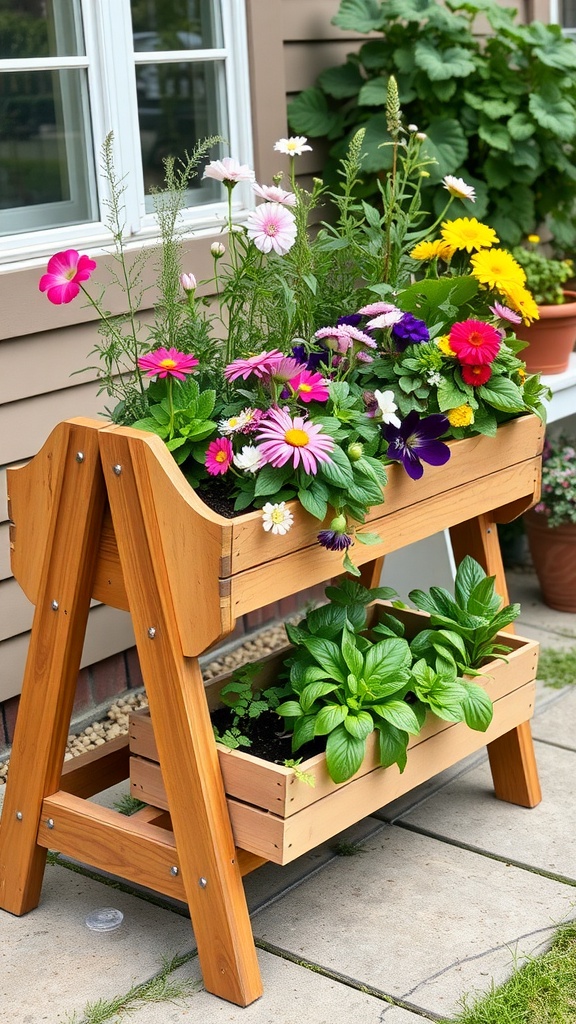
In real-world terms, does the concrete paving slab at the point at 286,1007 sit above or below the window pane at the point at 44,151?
below

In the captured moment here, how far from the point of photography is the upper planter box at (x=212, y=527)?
6.05ft

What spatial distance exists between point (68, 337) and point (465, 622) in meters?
1.18

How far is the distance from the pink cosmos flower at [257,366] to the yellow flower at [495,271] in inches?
20.9

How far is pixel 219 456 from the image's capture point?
76.1 inches

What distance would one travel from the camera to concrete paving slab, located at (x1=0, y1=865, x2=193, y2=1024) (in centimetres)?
202

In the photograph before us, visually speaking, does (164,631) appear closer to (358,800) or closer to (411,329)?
(358,800)

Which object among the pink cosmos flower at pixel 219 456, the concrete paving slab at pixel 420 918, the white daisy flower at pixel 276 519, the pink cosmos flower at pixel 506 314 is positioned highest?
the pink cosmos flower at pixel 506 314

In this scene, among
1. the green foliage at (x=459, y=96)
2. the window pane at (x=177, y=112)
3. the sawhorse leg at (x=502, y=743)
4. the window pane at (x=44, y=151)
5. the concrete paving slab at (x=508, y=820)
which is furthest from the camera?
the green foliage at (x=459, y=96)

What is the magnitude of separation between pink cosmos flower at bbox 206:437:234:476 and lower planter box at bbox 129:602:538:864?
0.48 m

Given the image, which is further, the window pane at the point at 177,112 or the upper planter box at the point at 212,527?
the window pane at the point at 177,112

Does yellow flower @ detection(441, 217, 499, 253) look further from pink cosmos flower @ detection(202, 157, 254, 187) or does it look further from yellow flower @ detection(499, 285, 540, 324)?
pink cosmos flower @ detection(202, 157, 254, 187)

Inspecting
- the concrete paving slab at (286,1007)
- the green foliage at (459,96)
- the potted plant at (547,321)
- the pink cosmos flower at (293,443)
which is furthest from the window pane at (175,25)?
the concrete paving slab at (286,1007)

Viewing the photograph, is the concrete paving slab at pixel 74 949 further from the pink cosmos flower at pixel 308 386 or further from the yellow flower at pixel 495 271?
the yellow flower at pixel 495 271

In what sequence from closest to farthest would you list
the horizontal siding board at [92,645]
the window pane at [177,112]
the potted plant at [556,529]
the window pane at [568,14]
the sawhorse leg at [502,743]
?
1. the sawhorse leg at [502,743]
2. the horizontal siding board at [92,645]
3. the window pane at [177,112]
4. the potted plant at [556,529]
5. the window pane at [568,14]
